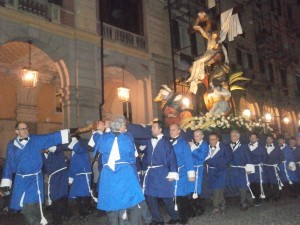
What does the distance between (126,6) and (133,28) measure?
1.09 m

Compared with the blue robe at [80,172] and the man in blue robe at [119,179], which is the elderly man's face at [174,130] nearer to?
the man in blue robe at [119,179]

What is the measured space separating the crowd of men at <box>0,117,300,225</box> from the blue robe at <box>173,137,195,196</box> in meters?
0.02

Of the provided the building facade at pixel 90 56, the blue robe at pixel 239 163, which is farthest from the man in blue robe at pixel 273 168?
the building facade at pixel 90 56

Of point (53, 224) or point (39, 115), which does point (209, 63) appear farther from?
point (39, 115)

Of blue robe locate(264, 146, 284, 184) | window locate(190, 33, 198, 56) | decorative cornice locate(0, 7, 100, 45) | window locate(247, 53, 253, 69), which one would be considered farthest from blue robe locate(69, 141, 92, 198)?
window locate(247, 53, 253, 69)

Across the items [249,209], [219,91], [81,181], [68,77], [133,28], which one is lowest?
[249,209]

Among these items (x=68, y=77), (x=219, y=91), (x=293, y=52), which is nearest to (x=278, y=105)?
(x=293, y=52)

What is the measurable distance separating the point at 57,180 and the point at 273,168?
6.22m

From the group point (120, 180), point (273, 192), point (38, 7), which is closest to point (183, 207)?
point (120, 180)

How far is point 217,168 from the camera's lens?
7.80 m

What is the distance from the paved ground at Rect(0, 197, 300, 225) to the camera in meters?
6.46

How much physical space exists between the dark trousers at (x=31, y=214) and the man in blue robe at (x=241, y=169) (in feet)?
15.3

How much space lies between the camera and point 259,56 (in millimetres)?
26953

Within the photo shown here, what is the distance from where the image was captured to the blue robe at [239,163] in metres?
8.24
